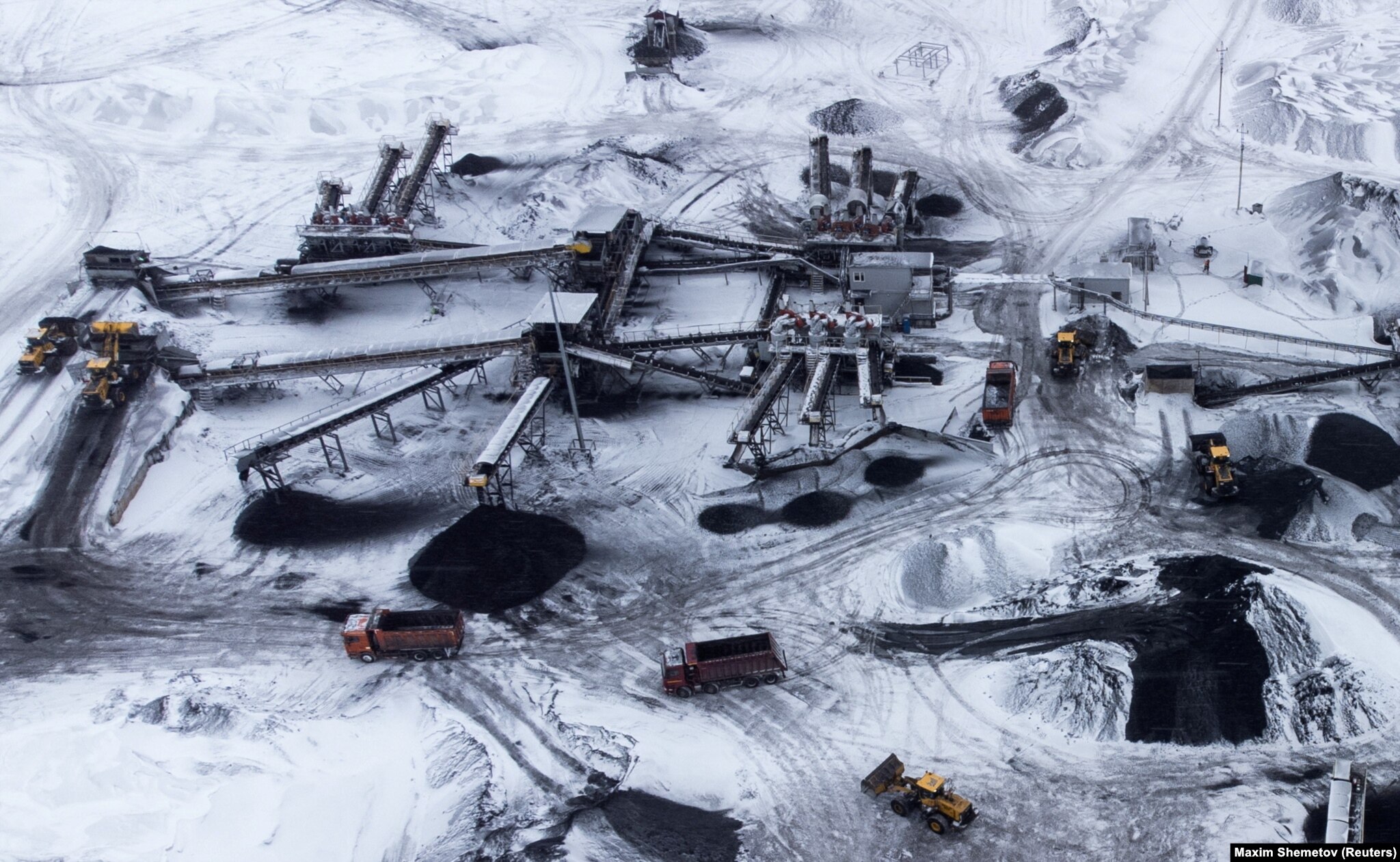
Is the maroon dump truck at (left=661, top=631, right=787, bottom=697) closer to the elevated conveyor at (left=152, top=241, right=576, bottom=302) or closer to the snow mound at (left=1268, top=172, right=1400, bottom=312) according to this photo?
the elevated conveyor at (left=152, top=241, right=576, bottom=302)

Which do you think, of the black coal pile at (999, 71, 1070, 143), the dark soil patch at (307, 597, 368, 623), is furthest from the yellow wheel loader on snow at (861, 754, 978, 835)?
the black coal pile at (999, 71, 1070, 143)

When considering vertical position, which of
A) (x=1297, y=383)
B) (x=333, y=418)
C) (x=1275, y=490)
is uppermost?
(x=333, y=418)

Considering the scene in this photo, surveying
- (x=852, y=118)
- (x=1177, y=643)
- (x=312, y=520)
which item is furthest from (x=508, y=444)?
(x=852, y=118)

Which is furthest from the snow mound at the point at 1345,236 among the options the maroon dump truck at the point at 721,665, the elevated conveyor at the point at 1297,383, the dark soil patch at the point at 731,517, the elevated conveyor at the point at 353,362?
the elevated conveyor at the point at 353,362

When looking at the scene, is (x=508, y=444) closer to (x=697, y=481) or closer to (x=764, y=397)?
(x=697, y=481)

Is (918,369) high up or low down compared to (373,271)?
down

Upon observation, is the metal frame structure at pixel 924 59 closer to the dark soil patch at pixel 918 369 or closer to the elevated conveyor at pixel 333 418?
the dark soil patch at pixel 918 369

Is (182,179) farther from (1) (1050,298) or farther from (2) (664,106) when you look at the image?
(1) (1050,298)

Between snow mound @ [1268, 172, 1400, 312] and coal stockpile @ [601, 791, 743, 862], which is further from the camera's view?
snow mound @ [1268, 172, 1400, 312]
